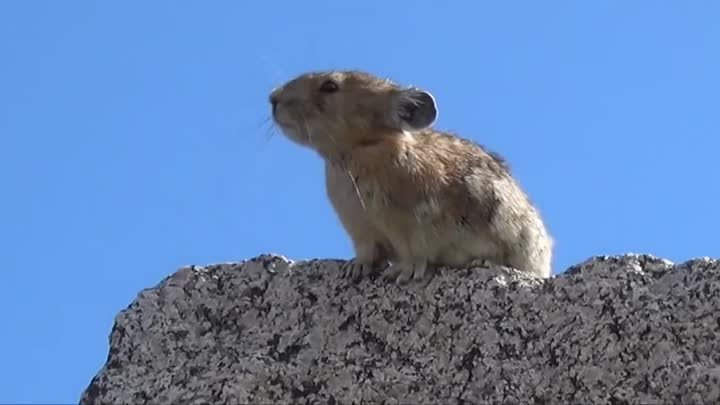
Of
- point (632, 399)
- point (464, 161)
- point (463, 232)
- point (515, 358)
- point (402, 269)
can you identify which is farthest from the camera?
point (464, 161)

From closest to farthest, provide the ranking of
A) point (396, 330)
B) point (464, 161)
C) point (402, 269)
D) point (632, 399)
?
point (632, 399) → point (396, 330) → point (402, 269) → point (464, 161)

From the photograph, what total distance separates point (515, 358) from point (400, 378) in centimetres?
49

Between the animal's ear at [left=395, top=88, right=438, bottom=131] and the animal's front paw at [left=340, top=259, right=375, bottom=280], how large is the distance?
61.4 inches

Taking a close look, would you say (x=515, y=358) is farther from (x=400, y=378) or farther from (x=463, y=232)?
(x=463, y=232)

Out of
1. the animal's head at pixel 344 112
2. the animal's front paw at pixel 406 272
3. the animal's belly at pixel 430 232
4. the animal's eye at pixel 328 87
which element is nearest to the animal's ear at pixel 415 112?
the animal's head at pixel 344 112

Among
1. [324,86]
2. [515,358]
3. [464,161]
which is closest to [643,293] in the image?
[515,358]

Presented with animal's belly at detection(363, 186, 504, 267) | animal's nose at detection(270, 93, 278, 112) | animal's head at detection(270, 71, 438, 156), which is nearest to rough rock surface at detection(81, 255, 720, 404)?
animal's belly at detection(363, 186, 504, 267)

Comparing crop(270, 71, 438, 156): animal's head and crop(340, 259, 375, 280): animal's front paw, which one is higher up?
crop(270, 71, 438, 156): animal's head

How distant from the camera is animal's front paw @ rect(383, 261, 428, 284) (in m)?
6.61

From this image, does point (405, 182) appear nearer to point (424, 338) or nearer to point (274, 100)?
point (274, 100)

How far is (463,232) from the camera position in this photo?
7.60m

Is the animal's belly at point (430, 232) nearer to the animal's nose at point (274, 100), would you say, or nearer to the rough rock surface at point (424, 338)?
the rough rock surface at point (424, 338)

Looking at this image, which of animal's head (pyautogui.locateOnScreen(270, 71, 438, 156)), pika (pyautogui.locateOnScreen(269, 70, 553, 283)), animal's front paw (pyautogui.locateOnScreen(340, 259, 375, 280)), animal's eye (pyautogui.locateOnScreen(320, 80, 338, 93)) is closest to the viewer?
animal's front paw (pyautogui.locateOnScreen(340, 259, 375, 280))

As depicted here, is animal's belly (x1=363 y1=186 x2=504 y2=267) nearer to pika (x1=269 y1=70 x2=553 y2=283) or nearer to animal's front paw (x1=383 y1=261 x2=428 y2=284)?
pika (x1=269 y1=70 x2=553 y2=283)
